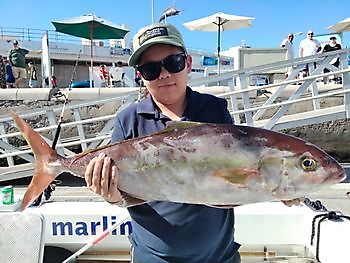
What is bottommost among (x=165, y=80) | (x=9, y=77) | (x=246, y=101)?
(x=246, y=101)

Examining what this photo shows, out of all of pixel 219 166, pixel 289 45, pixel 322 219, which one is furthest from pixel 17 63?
pixel 219 166

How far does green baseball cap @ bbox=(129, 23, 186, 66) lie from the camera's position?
183 cm

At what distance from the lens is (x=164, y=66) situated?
6.09 ft

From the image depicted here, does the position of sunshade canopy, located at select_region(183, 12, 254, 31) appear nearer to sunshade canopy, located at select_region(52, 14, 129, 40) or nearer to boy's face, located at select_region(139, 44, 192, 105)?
sunshade canopy, located at select_region(52, 14, 129, 40)

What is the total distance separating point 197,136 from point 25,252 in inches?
92.3

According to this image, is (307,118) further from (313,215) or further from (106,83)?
(106,83)

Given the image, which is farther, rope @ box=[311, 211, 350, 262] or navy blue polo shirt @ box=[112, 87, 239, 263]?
rope @ box=[311, 211, 350, 262]

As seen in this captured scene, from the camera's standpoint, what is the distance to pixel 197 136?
1.63 metres

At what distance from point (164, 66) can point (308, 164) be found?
2.46 ft

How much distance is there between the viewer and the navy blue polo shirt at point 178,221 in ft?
6.17

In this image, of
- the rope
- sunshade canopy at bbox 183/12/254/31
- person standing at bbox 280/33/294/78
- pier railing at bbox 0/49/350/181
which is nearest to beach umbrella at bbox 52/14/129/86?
sunshade canopy at bbox 183/12/254/31

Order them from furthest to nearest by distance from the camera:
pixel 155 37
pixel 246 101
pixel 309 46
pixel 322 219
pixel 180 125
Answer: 1. pixel 309 46
2. pixel 246 101
3. pixel 322 219
4. pixel 155 37
5. pixel 180 125

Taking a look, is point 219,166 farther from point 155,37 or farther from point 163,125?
point 155,37

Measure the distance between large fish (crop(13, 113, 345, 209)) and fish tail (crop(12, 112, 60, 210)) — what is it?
21 centimetres
